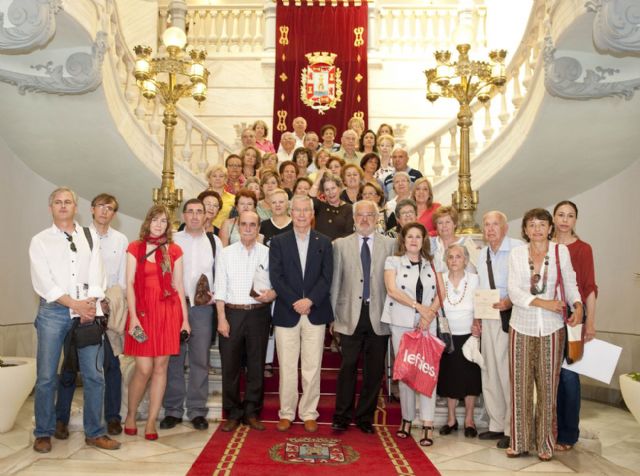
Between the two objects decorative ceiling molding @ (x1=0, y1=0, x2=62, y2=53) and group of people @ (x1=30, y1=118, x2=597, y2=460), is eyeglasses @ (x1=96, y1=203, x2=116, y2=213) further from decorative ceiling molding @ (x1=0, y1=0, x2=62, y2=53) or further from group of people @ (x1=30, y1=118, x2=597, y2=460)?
decorative ceiling molding @ (x1=0, y1=0, x2=62, y2=53)

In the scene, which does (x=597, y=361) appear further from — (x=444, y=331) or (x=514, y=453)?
(x=444, y=331)

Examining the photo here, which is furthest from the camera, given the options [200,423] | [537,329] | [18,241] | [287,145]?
[287,145]

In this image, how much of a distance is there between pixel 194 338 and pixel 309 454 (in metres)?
1.34

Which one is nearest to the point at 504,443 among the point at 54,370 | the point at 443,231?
the point at 443,231

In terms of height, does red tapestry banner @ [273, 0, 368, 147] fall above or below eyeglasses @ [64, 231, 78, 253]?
above

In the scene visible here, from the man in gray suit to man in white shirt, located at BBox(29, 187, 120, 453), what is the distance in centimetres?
166

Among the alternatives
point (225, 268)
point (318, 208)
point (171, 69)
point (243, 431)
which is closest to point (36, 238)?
point (225, 268)

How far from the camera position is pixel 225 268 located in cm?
505

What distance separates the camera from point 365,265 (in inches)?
199

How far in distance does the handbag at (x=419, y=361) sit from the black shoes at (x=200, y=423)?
151cm

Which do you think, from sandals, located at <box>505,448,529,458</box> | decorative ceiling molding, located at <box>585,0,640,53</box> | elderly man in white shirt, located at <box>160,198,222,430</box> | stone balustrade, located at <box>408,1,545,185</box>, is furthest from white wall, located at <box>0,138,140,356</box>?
decorative ceiling molding, located at <box>585,0,640,53</box>

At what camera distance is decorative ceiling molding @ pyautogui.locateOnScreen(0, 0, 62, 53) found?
557cm

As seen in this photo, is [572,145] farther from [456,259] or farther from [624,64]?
[456,259]

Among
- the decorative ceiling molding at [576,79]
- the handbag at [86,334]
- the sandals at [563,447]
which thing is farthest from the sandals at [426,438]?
the decorative ceiling molding at [576,79]
